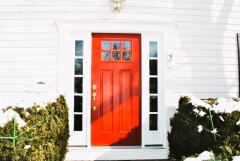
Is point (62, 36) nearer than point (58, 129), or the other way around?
point (58, 129)

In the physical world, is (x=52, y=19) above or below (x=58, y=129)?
above

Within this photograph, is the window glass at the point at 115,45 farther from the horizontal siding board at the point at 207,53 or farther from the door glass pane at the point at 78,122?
the door glass pane at the point at 78,122

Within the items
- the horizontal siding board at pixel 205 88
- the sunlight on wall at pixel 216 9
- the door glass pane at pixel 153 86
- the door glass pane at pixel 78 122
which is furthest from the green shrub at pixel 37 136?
the sunlight on wall at pixel 216 9

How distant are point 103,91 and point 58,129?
5.91 ft

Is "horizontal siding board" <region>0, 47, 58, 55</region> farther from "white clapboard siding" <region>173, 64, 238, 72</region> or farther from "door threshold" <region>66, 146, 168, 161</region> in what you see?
"white clapboard siding" <region>173, 64, 238, 72</region>

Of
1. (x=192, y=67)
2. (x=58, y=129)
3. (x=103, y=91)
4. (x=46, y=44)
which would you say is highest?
(x=46, y=44)

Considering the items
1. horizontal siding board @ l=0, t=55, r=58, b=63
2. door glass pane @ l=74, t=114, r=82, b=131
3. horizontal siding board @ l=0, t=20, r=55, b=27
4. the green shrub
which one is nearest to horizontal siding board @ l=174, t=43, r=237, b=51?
door glass pane @ l=74, t=114, r=82, b=131

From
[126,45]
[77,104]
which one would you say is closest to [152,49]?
[126,45]

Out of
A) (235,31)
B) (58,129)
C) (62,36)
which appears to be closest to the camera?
(58,129)

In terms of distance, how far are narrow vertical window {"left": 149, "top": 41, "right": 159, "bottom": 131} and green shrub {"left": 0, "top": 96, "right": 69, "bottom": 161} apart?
2.00 meters

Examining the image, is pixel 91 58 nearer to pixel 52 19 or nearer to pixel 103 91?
pixel 103 91

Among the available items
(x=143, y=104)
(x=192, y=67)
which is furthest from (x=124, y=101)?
(x=192, y=67)

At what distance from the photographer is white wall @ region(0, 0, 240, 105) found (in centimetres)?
555

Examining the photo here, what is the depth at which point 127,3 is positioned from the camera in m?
5.70
